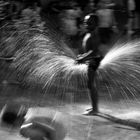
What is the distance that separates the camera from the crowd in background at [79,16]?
27.8ft

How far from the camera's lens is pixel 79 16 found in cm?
880

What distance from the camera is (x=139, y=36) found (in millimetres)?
8414

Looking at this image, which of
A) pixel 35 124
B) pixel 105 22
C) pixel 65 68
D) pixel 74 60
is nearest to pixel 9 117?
pixel 35 124

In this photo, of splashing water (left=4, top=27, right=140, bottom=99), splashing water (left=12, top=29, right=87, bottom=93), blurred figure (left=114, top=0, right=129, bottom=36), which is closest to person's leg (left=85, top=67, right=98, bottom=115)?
splashing water (left=12, top=29, right=87, bottom=93)

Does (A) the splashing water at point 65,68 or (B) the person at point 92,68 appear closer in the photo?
(B) the person at point 92,68

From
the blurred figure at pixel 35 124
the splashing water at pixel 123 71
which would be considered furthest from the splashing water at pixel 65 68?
the blurred figure at pixel 35 124

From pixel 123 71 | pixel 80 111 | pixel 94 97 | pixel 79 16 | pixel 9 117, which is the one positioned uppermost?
pixel 9 117

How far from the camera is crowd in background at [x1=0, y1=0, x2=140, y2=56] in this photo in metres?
8.48

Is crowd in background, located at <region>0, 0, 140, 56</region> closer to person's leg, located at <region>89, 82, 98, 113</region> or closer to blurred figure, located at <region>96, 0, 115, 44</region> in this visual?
blurred figure, located at <region>96, 0, 115, 44</region>

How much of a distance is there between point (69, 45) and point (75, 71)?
110 centimetres

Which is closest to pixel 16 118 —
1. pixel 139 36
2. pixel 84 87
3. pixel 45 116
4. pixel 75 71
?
pixel 45 116

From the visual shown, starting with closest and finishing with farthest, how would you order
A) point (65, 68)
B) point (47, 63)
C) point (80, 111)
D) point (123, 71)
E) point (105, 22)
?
point (80, 111), point (65, 68), point (47, 63), point (123, 71), point (105, 22)

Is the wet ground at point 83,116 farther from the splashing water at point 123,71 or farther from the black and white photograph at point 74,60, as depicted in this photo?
the splashing water at point 123,71

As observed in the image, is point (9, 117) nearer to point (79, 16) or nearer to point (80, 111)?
point (80, 111)
